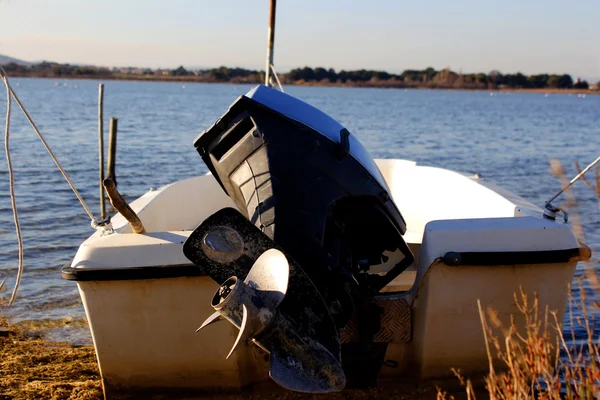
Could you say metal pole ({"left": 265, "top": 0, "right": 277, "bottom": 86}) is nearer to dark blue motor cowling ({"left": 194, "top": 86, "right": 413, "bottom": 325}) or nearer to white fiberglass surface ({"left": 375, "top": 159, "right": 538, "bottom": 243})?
white fiberglass surface ({"left": 375, "top": 159, "right": 538, "bottom": 243})

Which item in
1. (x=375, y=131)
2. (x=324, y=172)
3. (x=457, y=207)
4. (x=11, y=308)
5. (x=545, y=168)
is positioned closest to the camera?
(x=324, y=172)

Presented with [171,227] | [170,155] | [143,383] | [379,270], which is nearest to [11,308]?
[171,227]

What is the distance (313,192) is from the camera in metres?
3.53

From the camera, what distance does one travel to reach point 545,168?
1605cm

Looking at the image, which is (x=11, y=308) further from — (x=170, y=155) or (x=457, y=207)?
(x=170, y=155)

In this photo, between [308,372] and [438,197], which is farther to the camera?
[438,197]

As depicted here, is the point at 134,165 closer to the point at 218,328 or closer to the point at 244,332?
the point at 218,328

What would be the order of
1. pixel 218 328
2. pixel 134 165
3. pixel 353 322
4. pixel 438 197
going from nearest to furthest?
pixel 353 322, pixel 218 328, pixel 438 197, pixel 134 165

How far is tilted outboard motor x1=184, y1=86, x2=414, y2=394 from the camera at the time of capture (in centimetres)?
330

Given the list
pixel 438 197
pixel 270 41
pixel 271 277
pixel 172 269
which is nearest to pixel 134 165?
pixel 270 41

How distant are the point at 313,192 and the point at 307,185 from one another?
5cm

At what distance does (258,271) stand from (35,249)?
20.1 feet

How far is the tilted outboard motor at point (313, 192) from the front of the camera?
3.30 meters

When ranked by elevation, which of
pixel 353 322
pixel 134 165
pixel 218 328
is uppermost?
pixel 353 322
